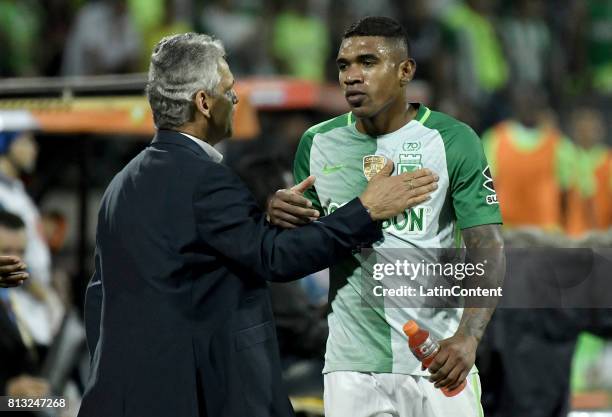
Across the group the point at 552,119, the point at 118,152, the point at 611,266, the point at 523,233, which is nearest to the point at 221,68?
the point at 611,266

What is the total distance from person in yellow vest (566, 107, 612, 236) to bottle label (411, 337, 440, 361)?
24.7 feet

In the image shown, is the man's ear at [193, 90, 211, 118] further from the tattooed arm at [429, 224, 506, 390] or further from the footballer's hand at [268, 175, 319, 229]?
the tattooed arm at [429, 224, 506, 390]

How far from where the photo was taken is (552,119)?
13055 mm

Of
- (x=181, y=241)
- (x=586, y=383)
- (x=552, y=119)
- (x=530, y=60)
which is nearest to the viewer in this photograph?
(x=181, y=241)

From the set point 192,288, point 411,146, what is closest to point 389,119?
point 411,146

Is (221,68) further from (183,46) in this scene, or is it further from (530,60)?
(530,60)

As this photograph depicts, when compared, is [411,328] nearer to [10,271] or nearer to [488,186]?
[488,186]

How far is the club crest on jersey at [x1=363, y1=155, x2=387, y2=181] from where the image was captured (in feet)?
15.3

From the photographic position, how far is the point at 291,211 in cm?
448

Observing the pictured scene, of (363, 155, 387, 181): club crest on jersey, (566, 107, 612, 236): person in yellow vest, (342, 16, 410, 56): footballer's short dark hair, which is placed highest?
(342, 16, 410, 56): footballer's short dark hair

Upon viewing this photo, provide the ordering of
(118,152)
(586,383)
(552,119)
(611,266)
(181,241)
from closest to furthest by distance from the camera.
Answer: (181,241)
(611,266)
(586,383)
(118,152)
(552,119)

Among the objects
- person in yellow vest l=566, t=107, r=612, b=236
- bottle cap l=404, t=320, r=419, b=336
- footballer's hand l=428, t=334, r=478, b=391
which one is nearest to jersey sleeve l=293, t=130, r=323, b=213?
bottle cap l=404, t=320, r=419, b=336

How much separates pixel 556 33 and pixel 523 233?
28.1 feet

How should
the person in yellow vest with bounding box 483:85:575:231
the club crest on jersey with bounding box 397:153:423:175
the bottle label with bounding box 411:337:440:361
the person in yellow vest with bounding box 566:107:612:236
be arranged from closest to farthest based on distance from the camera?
1. the bottle label with bounding box 411:337:440:361
2. the club crest on jersey with bounding box 397:153:423:175
3. the person in yellow vest with bounding box 483:85:575:231
4. the person in yellow vest with bounding box 566:107:612:236
